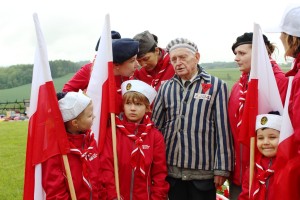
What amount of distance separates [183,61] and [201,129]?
75 centimetres

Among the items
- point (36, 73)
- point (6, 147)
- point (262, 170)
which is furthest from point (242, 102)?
point (6, 147)

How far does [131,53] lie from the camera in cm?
496

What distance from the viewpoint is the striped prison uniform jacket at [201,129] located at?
4.72m

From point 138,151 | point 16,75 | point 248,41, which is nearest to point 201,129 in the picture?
point 138,151

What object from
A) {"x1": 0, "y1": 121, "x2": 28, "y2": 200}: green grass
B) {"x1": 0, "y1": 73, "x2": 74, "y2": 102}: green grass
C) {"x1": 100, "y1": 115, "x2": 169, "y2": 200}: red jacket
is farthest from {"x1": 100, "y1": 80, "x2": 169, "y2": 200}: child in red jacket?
{"x1": 0, "y1": 73, "x2": 74, "y2": 102}: green grass

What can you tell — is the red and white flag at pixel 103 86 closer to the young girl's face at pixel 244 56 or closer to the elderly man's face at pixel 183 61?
the elderly man's face at pixel 183 61

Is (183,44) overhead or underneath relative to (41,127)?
overhead

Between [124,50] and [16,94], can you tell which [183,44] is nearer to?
[124,50]

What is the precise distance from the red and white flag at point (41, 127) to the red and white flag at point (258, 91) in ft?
5.78

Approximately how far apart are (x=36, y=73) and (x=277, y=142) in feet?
7.89

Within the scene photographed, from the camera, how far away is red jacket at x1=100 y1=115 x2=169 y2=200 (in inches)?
181

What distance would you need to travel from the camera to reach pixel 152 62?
5.66m

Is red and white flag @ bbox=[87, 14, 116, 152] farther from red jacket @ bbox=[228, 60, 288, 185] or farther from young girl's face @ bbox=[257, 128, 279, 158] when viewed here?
young girl's face @ bbox=[257, 128, 279, 158]

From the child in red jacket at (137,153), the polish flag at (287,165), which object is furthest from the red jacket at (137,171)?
the polish flag at (287,165)
